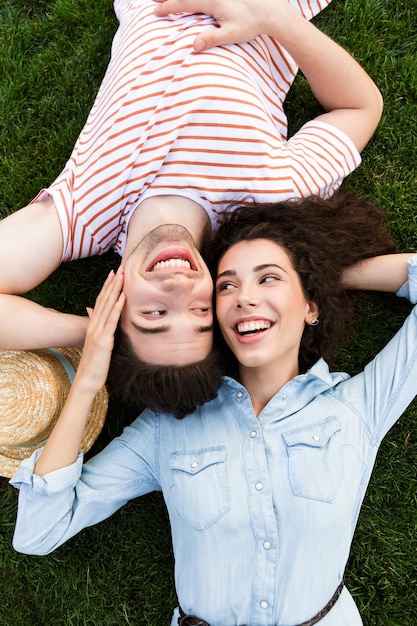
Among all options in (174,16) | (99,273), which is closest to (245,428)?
(99,273)

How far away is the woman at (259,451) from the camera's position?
2609 millimetres

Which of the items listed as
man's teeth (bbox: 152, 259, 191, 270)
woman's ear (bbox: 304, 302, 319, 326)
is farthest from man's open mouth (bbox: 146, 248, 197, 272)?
woman's ear (bbox: 304, 302, 319, 326)

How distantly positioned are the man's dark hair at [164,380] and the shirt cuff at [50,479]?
0.44m

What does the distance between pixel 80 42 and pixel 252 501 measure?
288 cm

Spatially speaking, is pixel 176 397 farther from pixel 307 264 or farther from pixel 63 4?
pixel 63 4

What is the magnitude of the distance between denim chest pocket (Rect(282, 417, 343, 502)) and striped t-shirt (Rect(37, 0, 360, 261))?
1.16m

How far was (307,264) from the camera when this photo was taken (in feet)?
9.12

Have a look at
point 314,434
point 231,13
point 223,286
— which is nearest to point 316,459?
point 314,434

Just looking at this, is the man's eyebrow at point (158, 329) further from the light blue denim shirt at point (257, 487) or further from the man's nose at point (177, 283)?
the light blue denim shirt at point (257, 487)

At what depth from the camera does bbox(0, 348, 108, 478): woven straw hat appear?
9.25 ft

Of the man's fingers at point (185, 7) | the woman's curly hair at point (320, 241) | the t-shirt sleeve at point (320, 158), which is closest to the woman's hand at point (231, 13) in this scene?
the man's fingers at point (185, 7)

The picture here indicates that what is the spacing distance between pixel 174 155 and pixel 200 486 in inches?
62.1

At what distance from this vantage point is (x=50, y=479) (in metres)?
2.63

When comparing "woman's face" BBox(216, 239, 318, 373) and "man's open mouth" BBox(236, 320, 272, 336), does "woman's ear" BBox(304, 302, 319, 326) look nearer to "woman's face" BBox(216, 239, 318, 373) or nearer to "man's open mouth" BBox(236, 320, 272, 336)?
"woman's face" BBox(216, 239, 318, 373)
